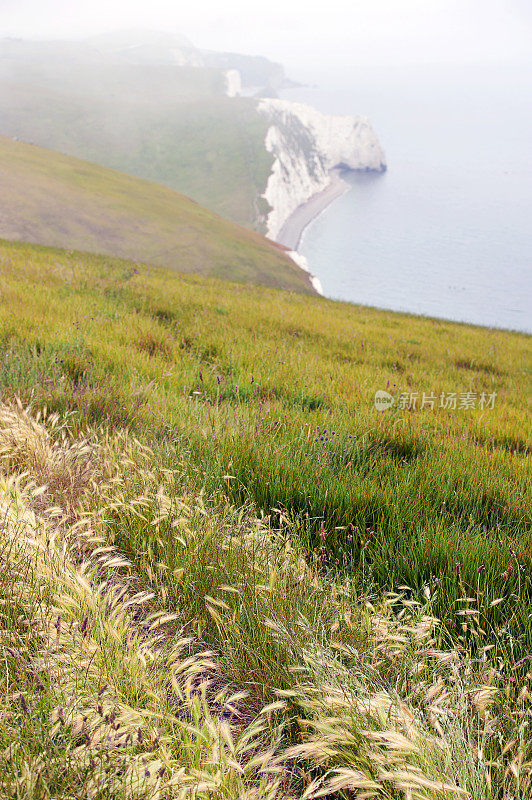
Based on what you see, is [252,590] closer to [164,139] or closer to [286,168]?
[286,168]

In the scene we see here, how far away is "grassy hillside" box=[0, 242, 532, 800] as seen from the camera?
4.19ft

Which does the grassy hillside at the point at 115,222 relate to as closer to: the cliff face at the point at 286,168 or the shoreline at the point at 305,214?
the shoreline at the point at 305,214

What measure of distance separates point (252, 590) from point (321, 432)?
2018 mm

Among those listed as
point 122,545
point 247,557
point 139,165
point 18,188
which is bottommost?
point 122,545

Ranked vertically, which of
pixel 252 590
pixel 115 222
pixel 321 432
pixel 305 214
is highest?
pixel 305 214

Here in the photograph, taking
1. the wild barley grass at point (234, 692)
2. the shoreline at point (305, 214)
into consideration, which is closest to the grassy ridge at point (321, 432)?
the wild barley grass at point (234, 692)

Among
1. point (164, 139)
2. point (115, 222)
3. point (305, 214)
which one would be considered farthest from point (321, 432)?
point (164, 139)

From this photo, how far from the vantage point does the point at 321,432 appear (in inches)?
151

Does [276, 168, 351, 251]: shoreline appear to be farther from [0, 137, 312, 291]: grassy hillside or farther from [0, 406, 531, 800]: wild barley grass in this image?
[0, 406, 531, 800]: wild barley grass

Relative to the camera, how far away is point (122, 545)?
7.98 ft

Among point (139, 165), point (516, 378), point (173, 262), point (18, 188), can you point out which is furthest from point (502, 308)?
point (139, 165)

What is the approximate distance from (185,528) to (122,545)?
456 millimetres

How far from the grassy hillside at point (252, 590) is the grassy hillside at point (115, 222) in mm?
53643

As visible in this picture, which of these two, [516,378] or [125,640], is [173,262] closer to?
[516,378]
